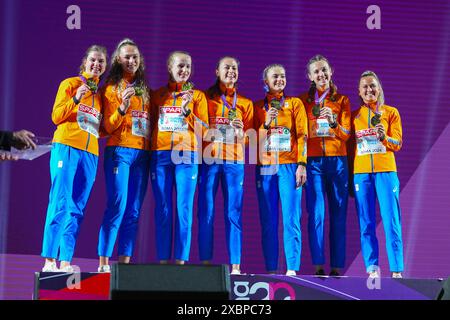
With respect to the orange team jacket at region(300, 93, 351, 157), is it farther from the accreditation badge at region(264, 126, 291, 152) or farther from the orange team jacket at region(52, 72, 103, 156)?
the orange team jacket at region(52, 72, 103, 156)

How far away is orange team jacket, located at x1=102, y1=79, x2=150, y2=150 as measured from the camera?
4.98m

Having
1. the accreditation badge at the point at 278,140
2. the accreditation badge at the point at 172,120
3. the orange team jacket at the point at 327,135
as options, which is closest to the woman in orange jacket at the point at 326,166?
the orange team jacket at the point at 327,135

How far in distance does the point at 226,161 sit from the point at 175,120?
47 cm

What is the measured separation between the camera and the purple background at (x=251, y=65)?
6.00m

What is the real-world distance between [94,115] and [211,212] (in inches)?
41.8

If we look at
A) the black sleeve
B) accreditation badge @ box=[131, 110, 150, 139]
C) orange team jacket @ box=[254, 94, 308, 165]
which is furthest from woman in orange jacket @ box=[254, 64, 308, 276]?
the black sleeve

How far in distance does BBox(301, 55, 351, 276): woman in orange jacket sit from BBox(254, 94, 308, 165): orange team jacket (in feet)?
0.49

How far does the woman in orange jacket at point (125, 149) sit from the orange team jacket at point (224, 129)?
459mm

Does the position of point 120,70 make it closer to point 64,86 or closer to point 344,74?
point 64,86

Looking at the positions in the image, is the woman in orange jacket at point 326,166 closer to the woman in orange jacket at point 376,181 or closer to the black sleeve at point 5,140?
the woman in orange jacket at point 376,181

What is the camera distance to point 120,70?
5148 millimetres

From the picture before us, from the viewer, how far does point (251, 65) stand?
6320 millimetres

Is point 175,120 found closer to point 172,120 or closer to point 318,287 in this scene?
point 172,120
